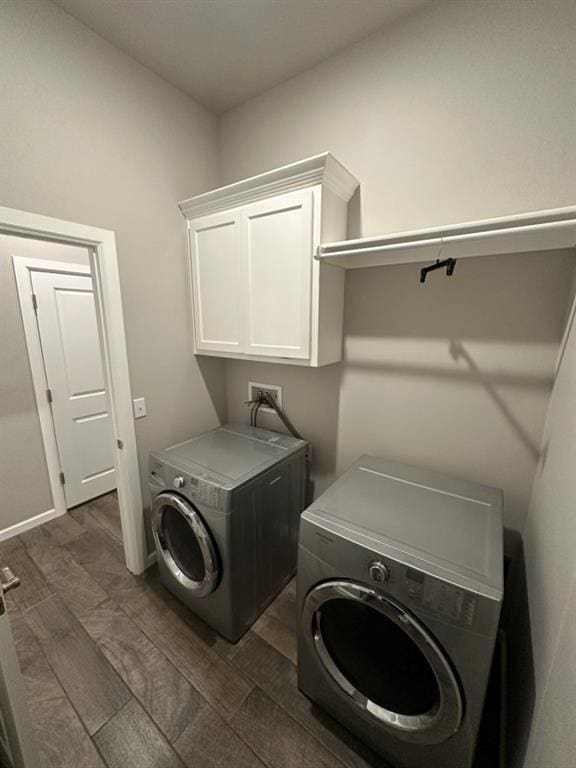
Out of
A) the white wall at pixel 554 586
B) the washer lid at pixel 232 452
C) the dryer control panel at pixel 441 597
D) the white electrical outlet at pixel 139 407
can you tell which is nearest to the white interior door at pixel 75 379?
the white electrical outlet at pixel 139 407

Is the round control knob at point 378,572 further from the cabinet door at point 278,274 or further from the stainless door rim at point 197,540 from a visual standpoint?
the cabinet door at point 278,274

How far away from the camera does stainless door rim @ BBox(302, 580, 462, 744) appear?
0.84m

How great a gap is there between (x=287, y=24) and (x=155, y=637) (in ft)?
9.54

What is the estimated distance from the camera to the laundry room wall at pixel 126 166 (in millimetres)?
1217

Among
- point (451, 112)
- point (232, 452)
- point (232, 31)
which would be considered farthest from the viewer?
point (232, 452)

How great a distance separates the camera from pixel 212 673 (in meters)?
1.37

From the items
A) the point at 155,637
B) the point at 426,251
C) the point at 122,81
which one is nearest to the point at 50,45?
the point at 122,81

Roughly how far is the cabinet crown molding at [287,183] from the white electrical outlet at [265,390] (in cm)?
105

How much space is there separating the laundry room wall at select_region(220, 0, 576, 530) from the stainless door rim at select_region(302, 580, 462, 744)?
77cm

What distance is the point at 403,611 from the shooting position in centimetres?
87

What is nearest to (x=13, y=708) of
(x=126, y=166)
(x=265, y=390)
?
(x=265, y=390)

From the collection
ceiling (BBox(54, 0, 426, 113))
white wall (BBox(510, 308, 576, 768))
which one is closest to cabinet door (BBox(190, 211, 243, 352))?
ceiling (BBox(54, 0, 426, 113))

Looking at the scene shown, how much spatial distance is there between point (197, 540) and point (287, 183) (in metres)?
1.68

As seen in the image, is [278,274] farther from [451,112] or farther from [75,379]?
[75,379]
